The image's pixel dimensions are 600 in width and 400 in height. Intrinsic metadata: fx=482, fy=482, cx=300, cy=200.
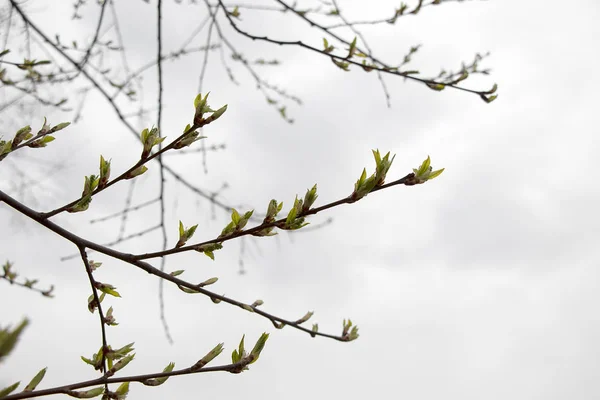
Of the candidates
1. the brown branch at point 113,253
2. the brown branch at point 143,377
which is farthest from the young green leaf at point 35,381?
the brown branch at point 113,253

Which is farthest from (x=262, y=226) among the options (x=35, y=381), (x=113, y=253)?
(x=35, y=381)

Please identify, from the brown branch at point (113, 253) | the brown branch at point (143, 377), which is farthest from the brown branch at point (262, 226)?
the brown branch at point (143, 377)

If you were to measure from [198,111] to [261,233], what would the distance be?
0.31m

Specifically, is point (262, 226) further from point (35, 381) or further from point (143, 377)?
point (35, 381)

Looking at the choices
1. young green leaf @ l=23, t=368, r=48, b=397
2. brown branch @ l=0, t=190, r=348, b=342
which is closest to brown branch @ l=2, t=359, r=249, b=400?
young green leaf @ l=23, t=368, r=48, b=397

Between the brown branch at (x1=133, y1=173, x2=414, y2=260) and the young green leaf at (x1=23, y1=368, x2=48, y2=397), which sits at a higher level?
the brown branch at (x1=133, y1=173, x2=414, y2=260)

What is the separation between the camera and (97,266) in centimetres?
128

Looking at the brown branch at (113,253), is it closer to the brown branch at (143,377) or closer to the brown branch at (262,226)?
the brown branch at (262,226)

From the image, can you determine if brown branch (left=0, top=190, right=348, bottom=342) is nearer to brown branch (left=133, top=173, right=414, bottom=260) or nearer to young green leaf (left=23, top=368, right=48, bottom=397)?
brown branch (left=133, top=173, right=414, bottom=260)

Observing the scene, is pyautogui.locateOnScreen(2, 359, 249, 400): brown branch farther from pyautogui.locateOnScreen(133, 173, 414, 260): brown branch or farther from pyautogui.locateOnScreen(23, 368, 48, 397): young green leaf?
pyautogui.locateOnScreen(133, 173, 414, 260): brown branch

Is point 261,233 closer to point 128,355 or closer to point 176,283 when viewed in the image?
point 176,283

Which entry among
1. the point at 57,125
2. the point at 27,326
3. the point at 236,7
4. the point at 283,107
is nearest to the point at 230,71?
the point at 283,107

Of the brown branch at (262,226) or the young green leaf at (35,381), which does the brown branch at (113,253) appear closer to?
the brown branch at (262,226)

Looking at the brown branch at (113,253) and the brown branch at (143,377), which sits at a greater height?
the brown branch at (113,253)
